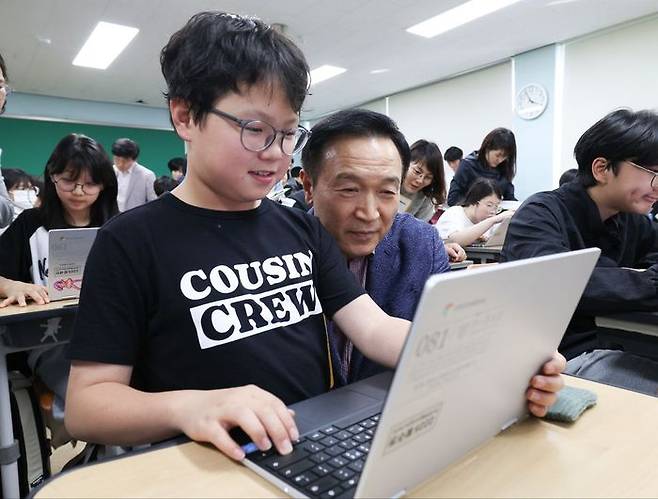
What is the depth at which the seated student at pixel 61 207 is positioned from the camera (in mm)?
1773

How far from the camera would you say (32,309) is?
1433mm

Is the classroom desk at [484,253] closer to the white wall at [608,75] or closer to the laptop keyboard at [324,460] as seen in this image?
the laptop keyboard at [324,460]

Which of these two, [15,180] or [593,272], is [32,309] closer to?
[593,272]

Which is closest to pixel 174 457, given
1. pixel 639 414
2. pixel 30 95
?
pixel 639 414

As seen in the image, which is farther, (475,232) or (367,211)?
(475,232)

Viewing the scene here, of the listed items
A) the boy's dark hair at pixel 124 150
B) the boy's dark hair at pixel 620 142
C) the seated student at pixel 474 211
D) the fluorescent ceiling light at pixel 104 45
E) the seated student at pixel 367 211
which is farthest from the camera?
the fluorescent ceiling light at pixel 104 45

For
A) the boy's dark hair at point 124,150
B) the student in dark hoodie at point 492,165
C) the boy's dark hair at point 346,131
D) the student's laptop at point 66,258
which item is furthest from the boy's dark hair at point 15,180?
the boy's dark hair at point 346,131

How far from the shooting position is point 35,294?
153 cm

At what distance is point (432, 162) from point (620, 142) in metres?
1.56

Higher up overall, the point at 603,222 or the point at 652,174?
the point at 652,174

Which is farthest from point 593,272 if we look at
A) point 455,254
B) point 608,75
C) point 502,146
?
point 608,75

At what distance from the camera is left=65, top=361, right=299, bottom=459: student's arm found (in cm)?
51

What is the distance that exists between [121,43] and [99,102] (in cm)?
343

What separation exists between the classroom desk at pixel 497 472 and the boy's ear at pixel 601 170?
1031mm
